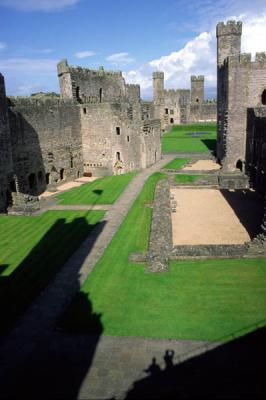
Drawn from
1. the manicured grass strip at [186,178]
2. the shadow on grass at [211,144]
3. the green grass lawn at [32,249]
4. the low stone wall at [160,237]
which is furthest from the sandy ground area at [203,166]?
the green grass lawn at [32,249]

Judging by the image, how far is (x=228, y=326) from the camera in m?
10.0

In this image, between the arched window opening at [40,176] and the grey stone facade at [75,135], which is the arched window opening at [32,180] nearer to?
the grey stone facade at [75,135]

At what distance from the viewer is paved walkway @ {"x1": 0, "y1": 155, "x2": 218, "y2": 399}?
27.1ft

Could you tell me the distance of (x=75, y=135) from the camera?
35.0 metres

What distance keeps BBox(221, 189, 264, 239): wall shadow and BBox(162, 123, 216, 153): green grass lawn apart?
17924mm

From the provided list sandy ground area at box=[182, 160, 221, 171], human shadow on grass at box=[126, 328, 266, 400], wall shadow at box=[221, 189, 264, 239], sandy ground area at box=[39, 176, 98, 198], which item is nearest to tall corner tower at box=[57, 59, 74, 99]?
sandy ground area at box=[39, 176, 98, 198]

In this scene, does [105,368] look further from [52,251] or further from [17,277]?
[52,251]

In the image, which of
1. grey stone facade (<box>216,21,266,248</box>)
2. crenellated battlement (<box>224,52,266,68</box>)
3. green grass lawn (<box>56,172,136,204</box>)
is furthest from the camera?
crenellated battlement (<box>224,52,266,68</box>)

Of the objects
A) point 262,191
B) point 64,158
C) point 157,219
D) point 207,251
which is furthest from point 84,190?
point 207,251

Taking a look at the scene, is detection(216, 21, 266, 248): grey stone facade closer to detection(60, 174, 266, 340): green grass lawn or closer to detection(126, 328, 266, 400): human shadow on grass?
detection(60, 174, 266, 340): green grass lawn

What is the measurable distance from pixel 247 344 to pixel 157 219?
31.4ft

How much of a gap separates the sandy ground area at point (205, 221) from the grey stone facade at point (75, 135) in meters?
10.5

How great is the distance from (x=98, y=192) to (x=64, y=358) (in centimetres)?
1765

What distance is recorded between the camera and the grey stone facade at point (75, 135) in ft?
92.3
